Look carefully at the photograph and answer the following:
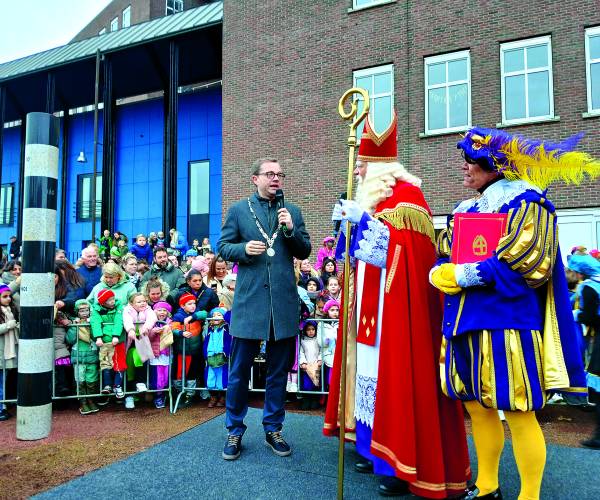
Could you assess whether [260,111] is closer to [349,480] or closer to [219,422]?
[219,422]

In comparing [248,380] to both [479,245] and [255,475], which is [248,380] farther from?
[479,245]

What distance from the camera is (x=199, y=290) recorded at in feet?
18.0

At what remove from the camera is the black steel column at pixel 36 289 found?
390 centimetres

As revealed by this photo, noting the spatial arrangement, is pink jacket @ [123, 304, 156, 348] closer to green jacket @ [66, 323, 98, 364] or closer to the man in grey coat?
green jacket @ [66, 323, 98, 364]

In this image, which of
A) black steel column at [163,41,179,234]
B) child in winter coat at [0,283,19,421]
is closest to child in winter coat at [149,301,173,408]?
child in winter coat at [0,283,19,421]

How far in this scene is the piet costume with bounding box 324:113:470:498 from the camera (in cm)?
264

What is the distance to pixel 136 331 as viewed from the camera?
196 inches

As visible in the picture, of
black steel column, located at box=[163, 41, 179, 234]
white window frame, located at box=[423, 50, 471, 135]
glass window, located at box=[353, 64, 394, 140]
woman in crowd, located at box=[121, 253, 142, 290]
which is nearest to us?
woman in crowd, located at box=[121, 253, 142, 290]

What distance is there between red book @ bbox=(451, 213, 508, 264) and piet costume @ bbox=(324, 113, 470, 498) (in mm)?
358

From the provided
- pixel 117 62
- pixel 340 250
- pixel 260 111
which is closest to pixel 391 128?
pixel 340 250

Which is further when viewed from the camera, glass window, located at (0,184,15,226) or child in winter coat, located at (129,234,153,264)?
glass window, located at (0,184,15,226)

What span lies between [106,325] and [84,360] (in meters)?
0.40

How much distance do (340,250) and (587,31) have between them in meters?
9.86

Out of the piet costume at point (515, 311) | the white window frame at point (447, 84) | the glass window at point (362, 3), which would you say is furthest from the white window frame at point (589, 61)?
the piet costume at point (515, 311)
